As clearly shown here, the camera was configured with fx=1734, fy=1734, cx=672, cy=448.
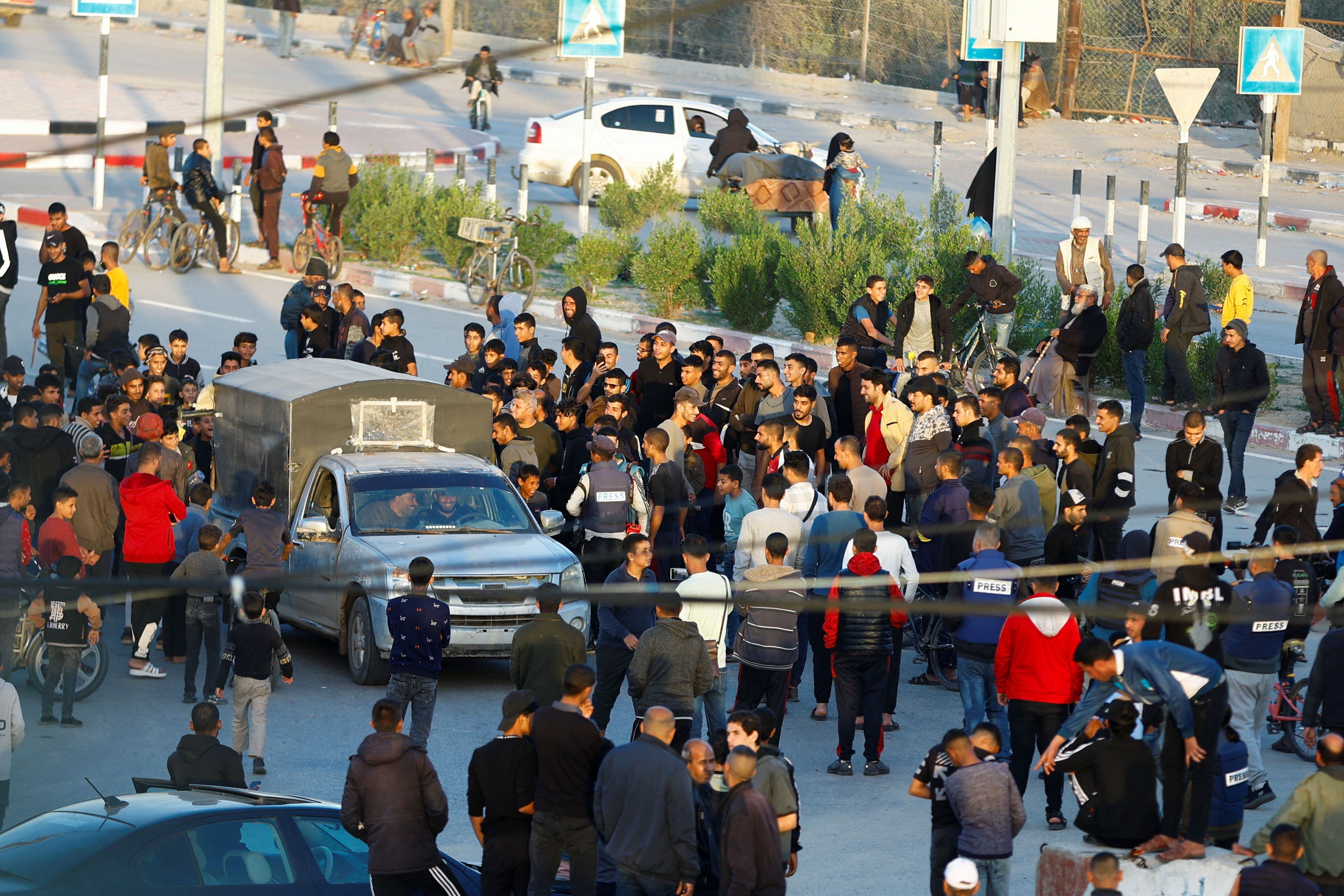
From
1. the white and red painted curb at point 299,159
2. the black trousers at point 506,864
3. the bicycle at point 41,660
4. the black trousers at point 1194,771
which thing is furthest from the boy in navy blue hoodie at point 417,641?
the white and red painted curb at point 299,159

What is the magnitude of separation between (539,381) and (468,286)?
8211 mm

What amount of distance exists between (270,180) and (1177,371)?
11.6m

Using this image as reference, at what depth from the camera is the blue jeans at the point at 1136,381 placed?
658 inches

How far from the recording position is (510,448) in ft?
43.3

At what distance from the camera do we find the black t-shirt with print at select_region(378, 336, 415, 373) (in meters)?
15.4

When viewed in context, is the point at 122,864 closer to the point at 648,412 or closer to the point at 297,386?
the point at 297,386

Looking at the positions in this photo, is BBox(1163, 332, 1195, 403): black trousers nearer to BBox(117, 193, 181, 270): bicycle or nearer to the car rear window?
BBox(117, 193, 181, 270): bicycle

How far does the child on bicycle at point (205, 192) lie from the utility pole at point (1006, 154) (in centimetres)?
951

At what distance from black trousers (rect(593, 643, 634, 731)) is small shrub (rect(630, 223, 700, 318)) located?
39.5 ft

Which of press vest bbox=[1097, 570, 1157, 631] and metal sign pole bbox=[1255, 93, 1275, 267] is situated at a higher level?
metal sign pole bbox=[1255, 93, 1275, 267]

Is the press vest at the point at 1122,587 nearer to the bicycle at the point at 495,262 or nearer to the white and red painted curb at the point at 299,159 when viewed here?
the bicycle at the point at 495,262

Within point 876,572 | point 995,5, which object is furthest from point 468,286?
point 876,572

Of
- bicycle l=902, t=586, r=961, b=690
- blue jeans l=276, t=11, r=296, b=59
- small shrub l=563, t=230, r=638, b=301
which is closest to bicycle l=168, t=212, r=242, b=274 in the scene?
small shrub l=563, t=230, r=638, b=301

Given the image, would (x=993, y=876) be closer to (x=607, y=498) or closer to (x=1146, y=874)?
(x=1146, y=874)
